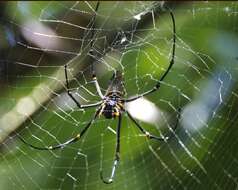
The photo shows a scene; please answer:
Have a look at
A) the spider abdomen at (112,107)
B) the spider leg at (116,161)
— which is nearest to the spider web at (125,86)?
the spider leg at (116,161)

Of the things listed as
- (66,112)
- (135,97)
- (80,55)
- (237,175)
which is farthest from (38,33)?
(237,175)

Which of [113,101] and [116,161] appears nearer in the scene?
[116,161]

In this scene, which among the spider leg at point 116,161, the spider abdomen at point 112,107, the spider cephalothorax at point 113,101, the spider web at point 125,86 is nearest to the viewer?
the spider web at point 125,86

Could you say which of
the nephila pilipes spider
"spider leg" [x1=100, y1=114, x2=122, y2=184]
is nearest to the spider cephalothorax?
the nephila pilipes spider

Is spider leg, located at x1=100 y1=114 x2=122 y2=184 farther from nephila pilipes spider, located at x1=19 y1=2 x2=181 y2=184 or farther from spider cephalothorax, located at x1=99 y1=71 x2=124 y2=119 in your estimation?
spider cephalothorax, located at x1=99 y1=71 x2=124 y2=119

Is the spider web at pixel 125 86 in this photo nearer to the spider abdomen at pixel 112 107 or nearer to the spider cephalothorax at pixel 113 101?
the spider cephalothorax at pixel 113 101

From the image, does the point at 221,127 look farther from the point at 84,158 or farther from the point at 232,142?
the point at 84,158

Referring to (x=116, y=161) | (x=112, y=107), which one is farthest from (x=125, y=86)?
(x=116, y=161)

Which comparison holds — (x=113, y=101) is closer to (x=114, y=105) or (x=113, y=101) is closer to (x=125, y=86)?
(x=114, y=105)

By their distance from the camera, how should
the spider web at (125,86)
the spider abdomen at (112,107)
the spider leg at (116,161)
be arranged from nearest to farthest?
the spider web at (125,86)
the spider leg at (116,161)
the spider abdomen at (112,107)
